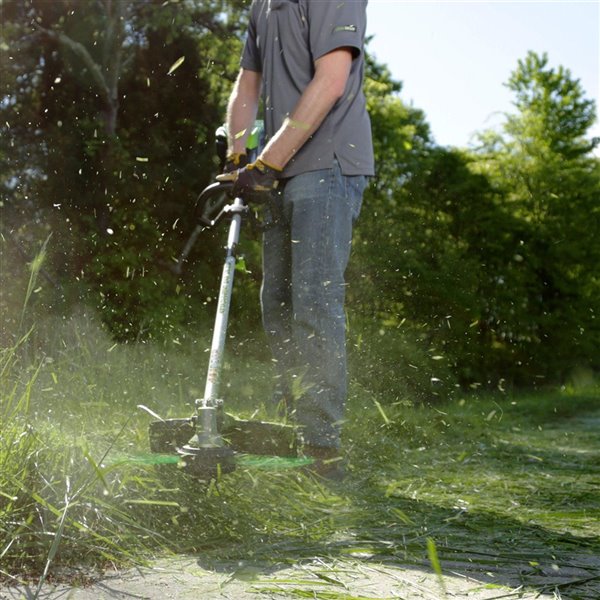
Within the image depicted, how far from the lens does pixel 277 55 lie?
160 inches

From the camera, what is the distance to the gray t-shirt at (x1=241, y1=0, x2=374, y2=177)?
387 cm

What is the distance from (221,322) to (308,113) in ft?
3.10

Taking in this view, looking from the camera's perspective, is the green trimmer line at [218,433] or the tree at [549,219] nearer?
the green trimmer line at [218,433]

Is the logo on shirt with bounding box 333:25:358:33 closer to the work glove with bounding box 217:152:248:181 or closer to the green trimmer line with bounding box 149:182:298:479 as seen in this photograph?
the work glove with bounding box 217:152:248:181

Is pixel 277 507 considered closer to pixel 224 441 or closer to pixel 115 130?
pixel 224 441

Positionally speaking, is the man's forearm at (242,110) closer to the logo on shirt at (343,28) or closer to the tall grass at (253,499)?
the logo on shirt at (343,28)

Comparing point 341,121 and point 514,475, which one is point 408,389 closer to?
point 514,475

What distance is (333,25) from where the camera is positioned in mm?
3867

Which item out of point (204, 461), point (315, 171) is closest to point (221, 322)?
point (204, 461)

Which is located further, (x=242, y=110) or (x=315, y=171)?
(x=242, y=110)

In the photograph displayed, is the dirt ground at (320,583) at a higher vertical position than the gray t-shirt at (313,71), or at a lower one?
lower

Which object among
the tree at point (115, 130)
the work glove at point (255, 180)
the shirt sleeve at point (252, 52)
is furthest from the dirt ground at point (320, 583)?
the tree at point (115, 130)

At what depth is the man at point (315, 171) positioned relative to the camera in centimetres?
382

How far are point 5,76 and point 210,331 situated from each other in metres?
4.83
